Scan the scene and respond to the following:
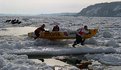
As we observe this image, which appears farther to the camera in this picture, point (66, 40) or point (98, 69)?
point (66, 40)

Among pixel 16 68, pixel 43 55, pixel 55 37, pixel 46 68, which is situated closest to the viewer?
pixel 16 68

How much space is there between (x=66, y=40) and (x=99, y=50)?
5388 mm

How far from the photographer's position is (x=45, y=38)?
20.1 m

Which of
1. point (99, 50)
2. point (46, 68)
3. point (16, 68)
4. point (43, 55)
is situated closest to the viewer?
point (16, 68)

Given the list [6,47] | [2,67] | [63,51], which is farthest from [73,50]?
[2,67]

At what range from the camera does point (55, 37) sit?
2006 centimetres

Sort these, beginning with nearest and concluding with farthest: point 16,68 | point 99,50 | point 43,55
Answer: point 16,68
point 43,55
point 99,50

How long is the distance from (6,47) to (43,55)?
9.11 ft

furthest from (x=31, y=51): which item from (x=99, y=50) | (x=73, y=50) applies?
(x=99, y=50)

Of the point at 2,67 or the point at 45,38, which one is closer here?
the point at 2,67

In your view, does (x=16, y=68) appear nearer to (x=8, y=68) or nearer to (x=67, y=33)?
(x=8, y=68)

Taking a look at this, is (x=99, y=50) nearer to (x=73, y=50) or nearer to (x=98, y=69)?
(x=73, y=50)

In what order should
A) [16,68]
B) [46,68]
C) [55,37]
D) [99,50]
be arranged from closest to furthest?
[16,68] → [46,68] → [99,50] → [55,37]

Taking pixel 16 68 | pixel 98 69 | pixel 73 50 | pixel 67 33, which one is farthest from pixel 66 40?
pixel 16 68
